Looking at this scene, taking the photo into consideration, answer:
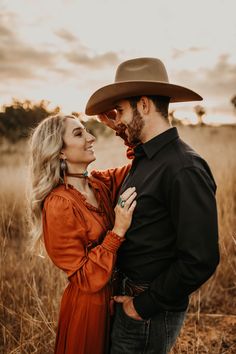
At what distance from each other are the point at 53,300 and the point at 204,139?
5.53m

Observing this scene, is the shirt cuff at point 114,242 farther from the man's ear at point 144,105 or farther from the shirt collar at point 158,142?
the man's ear at point 144,105

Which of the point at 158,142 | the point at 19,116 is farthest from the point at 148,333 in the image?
the point at 19,116

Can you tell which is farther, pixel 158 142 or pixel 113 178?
pixel 113 178

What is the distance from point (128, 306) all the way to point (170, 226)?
475mm

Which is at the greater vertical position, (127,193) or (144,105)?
(144,105)

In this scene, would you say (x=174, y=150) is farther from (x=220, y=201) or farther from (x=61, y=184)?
(x=220, y=201)

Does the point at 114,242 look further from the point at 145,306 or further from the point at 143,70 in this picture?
the point at 143,70

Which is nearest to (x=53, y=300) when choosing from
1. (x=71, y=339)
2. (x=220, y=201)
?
(x=71, y=339)

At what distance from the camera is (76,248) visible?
197cm

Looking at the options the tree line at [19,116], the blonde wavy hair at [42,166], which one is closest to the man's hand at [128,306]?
the blonde wavy hair at [42,166]

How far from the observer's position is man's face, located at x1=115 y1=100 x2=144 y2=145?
195cm

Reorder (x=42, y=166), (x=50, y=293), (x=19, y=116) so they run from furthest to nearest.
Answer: (x=19, y=116) < (x=50, y=293) < (x=42, y=166)

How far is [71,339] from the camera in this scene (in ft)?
6.86

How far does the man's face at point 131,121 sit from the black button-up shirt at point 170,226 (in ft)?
0.24
